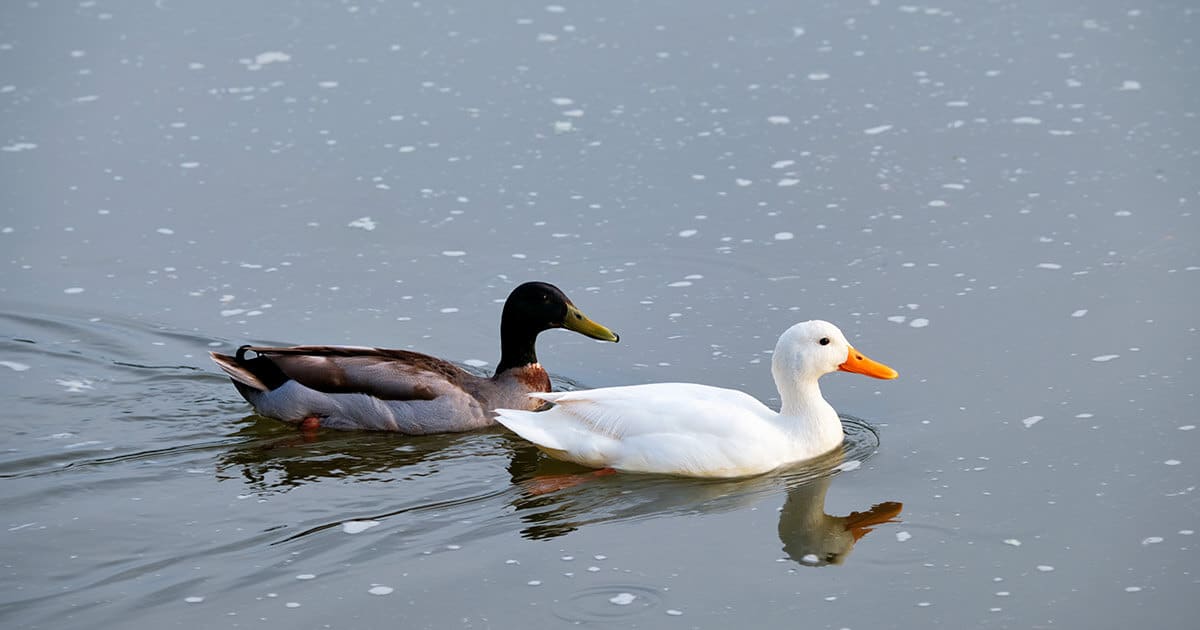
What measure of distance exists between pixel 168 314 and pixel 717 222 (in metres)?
3.55

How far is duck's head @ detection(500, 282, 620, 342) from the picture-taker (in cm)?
849

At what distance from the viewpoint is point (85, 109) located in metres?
12.4

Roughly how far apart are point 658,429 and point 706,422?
Answer: 24 centimetres

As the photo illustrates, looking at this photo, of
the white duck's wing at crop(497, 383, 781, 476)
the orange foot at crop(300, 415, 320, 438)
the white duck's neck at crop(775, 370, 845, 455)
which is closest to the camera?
the white duck's wing at crop(497, 383, 781, 476)

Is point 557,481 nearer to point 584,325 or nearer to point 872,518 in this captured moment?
point 584,325

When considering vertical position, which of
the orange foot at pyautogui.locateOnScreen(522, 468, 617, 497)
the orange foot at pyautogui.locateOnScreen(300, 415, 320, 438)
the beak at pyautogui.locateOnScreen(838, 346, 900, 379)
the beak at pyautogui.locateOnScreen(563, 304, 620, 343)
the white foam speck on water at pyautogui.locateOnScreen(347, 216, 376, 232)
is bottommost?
the orange foot at pyautogui.locateOnScreen(522, 468, 617, 497)

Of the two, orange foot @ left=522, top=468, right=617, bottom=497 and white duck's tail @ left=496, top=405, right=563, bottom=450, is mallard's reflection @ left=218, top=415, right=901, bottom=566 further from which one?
white duck's tail @ left=496, top=405, right=563, bottom=450

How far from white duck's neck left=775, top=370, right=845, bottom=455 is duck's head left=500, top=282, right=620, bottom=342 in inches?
45.9

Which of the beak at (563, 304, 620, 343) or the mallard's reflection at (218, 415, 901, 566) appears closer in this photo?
the mallard's reflection at (218, 415, 901, 566)

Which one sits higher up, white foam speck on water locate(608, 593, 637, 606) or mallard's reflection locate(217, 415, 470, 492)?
mallard's reflection locate(217, 415, 470, 492)

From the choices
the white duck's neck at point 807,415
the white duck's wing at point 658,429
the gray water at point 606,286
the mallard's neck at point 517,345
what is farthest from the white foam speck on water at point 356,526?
the white duck's neck at point 807,415

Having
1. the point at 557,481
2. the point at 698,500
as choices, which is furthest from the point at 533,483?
the point at 698,500

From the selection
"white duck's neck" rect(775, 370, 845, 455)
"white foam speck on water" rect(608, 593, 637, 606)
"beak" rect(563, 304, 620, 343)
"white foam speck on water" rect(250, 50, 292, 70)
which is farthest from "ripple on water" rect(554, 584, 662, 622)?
"white foam speck on water" rect(250, 50, 292, 70)

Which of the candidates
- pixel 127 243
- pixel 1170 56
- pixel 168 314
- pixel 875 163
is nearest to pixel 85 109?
pixel 127 243
